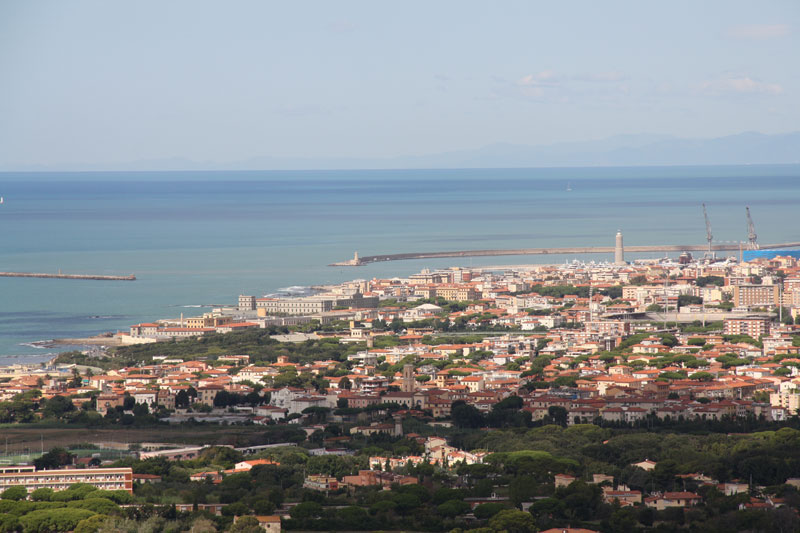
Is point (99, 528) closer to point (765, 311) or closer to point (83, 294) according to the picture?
point (765, 311)

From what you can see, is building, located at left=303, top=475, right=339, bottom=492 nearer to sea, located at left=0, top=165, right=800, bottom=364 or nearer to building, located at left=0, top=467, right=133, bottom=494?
building, located at left=0, top=467, right=133, bottom=494

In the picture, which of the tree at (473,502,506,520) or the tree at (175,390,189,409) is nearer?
the tree at (473,502,506,520)

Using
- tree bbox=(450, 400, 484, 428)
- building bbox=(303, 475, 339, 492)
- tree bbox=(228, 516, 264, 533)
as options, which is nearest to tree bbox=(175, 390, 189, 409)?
tree bbox=(450, 400, 484, 428)

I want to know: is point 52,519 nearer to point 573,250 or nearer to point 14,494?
point 14,494

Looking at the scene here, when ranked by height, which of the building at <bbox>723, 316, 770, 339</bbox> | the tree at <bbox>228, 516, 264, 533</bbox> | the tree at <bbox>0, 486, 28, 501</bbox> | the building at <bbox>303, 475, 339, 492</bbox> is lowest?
the building at <bbox>723, 316, 770, 339</bbox>

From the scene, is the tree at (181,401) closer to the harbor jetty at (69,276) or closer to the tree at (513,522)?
the tree at (513,522)
